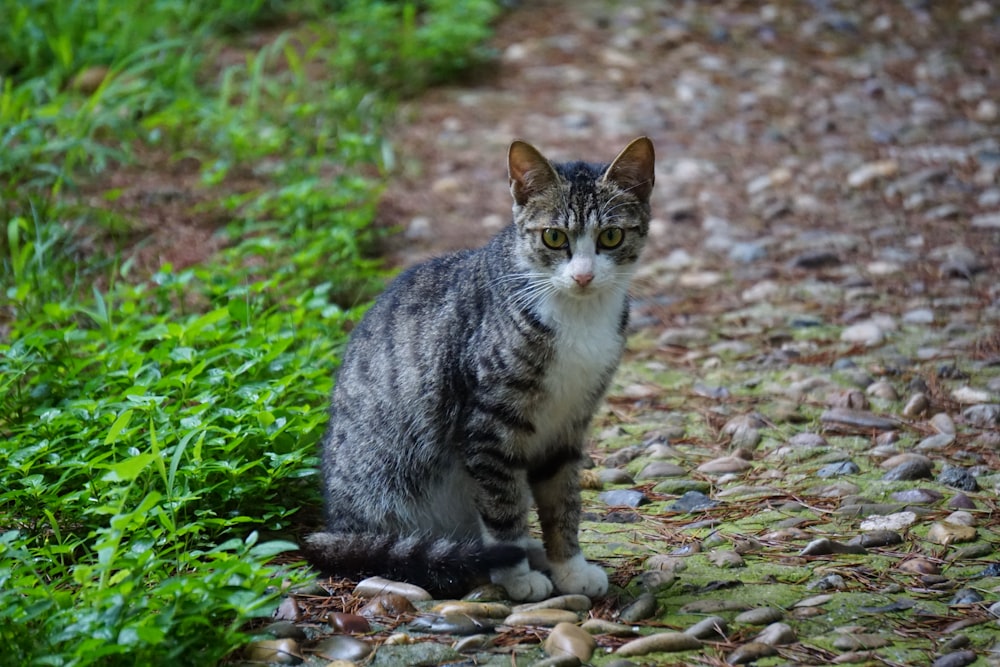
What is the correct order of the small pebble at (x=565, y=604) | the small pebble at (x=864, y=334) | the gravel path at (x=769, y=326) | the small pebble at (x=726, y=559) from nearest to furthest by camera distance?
the gravel path at (x=769, y=326) → the small pebble at (x=565, y=604) → the small pebble at (x=726, y=559) → the small pebble at (x=864, y=334)

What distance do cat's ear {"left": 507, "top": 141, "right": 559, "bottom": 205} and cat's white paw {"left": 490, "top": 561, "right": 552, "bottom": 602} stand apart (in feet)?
3.79

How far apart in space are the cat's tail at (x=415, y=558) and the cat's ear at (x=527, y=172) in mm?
1107

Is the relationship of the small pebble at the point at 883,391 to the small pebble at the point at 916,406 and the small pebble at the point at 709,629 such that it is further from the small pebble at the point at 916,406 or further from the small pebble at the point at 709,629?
the small pebble at the point at 709,629

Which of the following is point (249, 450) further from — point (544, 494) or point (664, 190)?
point (664, 190)

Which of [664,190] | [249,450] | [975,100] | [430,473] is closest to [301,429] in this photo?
[249,450]

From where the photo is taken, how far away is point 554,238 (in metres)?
3.43

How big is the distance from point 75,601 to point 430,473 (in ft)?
3.71

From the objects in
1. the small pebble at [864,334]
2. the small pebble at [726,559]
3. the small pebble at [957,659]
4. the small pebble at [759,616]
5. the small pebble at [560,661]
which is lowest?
the small pebble at [726,559]

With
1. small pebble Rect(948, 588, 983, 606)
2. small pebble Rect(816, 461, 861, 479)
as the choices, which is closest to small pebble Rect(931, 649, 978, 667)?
small pebble Rect(948, 588, 983, 606)

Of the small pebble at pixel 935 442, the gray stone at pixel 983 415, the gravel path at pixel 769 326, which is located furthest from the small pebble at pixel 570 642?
the gray stone at pixel 983 415

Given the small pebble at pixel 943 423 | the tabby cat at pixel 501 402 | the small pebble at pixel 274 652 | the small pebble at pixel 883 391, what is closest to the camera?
the small pebble at pixel 274 652

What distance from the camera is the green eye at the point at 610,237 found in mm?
3434

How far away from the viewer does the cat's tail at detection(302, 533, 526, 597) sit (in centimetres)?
326

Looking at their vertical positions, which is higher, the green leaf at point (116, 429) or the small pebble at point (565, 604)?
the green leaf at point (116, 429)
